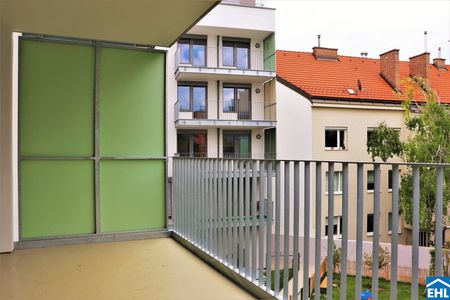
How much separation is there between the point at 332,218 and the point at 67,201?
2766 mm

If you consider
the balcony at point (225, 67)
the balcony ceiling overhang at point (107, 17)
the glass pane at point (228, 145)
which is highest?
the balcony at point (225, 67)

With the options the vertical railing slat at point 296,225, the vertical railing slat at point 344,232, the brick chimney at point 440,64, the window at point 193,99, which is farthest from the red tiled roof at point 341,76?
the vertical railing slat at point 344,232

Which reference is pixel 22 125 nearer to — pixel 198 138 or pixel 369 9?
pixel 198 138

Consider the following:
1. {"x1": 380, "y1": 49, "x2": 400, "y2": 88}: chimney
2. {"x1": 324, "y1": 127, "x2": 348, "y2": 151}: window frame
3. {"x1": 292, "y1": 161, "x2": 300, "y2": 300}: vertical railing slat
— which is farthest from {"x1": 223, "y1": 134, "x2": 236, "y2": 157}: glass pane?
{"x1": 292, "y1": 161, "x2": 300, "y2": 300}: vertical railing slat

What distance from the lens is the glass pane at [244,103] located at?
13.9 metres

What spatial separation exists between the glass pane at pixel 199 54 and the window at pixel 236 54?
0.81 m

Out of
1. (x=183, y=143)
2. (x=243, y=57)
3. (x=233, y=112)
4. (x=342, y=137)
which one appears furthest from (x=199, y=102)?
(x=342, y=137)

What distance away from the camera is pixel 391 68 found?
16.1 metres

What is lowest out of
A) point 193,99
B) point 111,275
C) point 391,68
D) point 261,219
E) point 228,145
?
point 111,275

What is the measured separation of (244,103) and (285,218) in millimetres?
12372

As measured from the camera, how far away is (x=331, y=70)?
16.0 meters

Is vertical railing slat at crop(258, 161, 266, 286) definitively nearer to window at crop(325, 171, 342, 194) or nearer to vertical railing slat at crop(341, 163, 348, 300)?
window at crop(325, 171, 342, 194)

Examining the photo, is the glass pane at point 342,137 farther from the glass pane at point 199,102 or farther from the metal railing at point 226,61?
the glass pane at point 199,102

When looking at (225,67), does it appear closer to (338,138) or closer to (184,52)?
(184,52)
